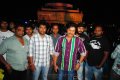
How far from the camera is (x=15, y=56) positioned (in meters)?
6.37

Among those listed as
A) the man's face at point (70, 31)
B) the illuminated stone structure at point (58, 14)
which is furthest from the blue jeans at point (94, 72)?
the illuminated stone structure at point (58, 14)

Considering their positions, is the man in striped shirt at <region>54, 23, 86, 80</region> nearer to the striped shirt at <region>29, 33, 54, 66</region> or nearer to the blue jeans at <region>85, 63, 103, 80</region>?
the striped shirt at <region>29, 33, 54, 66</region>

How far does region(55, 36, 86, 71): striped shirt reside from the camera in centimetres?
670

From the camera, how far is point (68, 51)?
6688 millimetres

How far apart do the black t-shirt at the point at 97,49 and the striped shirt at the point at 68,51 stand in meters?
0.90

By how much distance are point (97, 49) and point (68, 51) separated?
4.10 ft

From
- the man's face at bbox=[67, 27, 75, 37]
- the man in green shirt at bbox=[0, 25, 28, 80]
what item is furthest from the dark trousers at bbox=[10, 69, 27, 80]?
the man's face at bbox=[67, 27, 75, 37]

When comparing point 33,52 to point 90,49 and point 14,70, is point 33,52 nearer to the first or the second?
point 14,70

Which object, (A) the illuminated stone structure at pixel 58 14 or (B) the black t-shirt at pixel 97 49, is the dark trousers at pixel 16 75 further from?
(A) the illuminated stone structure at pixel 58 14

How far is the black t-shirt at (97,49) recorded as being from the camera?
756cm

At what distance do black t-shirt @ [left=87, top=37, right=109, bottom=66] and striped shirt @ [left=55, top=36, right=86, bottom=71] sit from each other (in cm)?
90

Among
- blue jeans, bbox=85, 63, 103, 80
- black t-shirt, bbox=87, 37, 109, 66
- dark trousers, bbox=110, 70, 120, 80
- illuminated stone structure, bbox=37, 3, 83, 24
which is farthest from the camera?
illuminated stone structure, bbox=37, 3, 83, 24

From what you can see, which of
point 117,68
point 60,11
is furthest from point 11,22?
point 60,11

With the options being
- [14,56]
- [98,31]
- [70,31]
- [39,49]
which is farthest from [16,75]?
[98,31]
